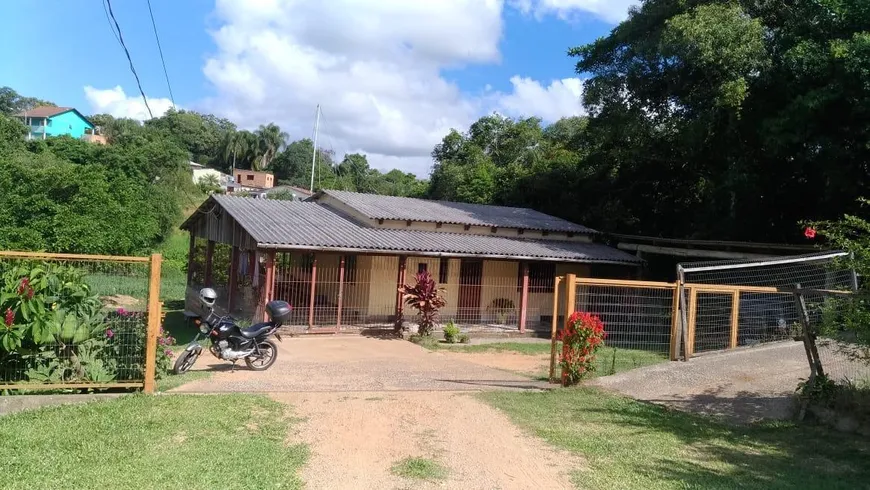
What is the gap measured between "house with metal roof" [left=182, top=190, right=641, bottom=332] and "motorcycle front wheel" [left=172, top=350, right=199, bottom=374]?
216 inches

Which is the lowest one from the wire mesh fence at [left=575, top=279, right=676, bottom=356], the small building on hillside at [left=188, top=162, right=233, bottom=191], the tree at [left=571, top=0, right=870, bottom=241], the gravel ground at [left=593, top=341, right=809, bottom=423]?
the gravel ground at [left=593, top=341, right=809, bottom=423]

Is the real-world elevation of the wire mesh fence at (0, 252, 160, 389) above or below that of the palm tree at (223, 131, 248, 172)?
below

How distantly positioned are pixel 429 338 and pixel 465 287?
3480 mm

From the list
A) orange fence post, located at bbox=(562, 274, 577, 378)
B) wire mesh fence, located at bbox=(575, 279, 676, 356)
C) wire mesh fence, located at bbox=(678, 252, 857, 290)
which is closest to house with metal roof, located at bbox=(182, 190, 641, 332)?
wire mesh fence, located at bbox=(678, 252, 857, 290)

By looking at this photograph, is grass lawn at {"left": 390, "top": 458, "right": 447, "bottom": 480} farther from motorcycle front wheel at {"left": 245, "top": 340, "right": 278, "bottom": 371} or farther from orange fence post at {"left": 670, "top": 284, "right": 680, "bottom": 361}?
orange fence post at {"left": 670, "top": 284, "right": 680, "bottom": 361}

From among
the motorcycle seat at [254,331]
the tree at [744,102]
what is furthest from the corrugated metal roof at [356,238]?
the motorcycle seat at [254,331]

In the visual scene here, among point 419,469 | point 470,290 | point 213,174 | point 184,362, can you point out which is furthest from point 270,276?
point 213,174

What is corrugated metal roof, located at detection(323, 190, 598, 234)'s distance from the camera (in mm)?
20719

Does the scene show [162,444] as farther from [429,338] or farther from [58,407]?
[429,338]

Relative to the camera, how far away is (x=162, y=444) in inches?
230

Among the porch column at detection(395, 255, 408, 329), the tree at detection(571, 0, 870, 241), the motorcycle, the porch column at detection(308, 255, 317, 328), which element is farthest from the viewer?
the porch column at detection(395, 255, 408, 329)

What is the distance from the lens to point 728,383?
9586 millimetres

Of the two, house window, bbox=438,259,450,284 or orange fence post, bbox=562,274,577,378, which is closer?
orange fence post, bbox=562,274,577,378

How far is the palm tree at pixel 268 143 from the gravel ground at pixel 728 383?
255 feet
